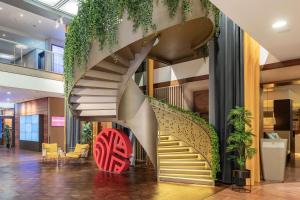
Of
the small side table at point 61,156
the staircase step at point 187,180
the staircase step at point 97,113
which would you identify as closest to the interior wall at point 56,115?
the small side table at point 61,156

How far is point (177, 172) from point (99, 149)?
2923mm

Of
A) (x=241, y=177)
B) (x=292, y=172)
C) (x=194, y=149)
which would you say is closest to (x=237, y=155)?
(x=241, y=177)

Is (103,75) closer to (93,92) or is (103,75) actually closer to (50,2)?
(93,92)

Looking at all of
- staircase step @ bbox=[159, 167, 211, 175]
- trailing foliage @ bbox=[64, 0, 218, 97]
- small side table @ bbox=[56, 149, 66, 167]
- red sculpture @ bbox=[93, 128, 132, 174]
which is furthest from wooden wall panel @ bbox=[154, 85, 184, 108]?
small side table @ bbox=[56, 149, 66, 167]

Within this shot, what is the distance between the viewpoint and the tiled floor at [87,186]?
522 centimetres

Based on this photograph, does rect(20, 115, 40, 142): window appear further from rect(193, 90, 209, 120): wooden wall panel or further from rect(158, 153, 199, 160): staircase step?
rect(158, 153, 199, 160): staircase step

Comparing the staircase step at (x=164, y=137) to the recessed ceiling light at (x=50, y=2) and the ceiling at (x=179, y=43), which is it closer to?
the ceiling at (x=179, y=43)

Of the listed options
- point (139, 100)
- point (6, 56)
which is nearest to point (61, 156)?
point (6, 56)

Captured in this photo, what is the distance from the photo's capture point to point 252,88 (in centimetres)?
650

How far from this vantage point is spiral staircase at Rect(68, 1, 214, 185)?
6.10 metres

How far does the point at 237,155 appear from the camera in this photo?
6016mm

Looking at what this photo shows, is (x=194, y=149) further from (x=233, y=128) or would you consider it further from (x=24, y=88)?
(x=24, y=88)

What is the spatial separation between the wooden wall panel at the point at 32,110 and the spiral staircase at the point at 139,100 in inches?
289

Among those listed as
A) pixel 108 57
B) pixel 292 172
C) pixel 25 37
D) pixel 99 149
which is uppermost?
pixel 25 37
